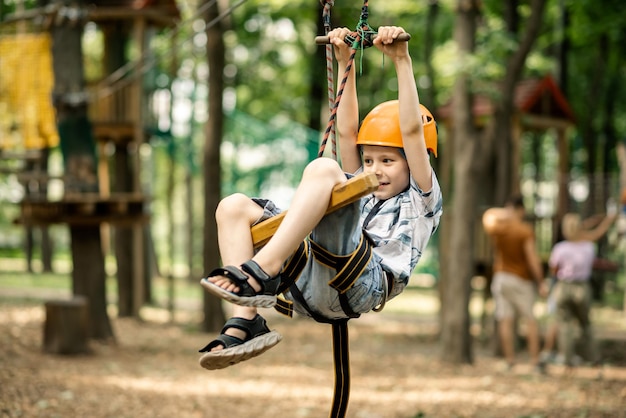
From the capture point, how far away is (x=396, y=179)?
4066 mm

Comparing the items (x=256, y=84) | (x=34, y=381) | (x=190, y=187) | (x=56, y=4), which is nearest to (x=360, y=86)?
(x=256, y=84)

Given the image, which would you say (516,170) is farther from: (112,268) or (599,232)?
(112,268)

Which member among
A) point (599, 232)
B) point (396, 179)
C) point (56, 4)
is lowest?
point (599, 232)

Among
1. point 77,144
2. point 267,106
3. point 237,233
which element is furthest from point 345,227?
point 267,106

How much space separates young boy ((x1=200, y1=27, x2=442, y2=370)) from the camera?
11.3 feet

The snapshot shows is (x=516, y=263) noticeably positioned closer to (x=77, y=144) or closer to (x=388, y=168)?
(x=77, y=144)

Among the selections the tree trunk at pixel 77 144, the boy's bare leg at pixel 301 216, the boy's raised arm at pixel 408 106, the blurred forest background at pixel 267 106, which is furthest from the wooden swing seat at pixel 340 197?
the tree trunk at pixel 77 144

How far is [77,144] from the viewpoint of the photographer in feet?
38.1

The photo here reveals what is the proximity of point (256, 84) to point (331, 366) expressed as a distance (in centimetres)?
1586

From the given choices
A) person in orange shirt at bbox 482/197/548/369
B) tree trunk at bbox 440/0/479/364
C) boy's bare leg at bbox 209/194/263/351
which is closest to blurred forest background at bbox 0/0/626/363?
tree trunk at bbox 440/0/479/364

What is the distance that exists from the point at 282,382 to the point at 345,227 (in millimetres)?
6776

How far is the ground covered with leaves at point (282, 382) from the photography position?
814 centimetres

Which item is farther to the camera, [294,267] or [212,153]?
[212,153]

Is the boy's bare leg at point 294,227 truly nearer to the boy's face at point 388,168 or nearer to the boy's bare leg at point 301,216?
the boy's bare leg at point 301,216
